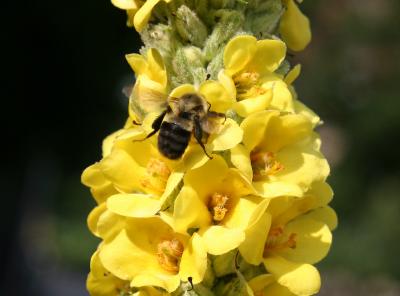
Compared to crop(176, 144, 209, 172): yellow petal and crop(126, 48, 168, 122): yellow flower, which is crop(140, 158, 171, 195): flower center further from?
crop(126, 48, 168, 122): yellow flower

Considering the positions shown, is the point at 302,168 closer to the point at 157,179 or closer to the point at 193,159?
the point at 193,159

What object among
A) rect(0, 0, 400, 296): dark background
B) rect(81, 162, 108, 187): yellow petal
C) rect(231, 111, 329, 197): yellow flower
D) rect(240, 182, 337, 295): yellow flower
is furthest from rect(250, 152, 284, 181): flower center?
rect(0, 0, 400, 296): dark background

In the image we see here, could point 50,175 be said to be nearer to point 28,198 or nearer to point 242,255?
point 28,198

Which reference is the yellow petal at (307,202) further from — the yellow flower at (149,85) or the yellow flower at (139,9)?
the yellow flower at (139,9)

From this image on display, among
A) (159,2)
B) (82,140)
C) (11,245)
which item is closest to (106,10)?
(82,140)

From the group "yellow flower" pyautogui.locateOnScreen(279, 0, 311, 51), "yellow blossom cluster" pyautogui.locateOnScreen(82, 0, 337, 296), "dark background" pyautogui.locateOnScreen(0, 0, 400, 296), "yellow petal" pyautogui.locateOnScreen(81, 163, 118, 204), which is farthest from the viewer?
"dark background" pyautogui.locateOnScreen(0, 0, 400, 296)

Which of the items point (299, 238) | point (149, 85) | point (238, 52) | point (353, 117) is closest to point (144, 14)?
point (149, 85)
